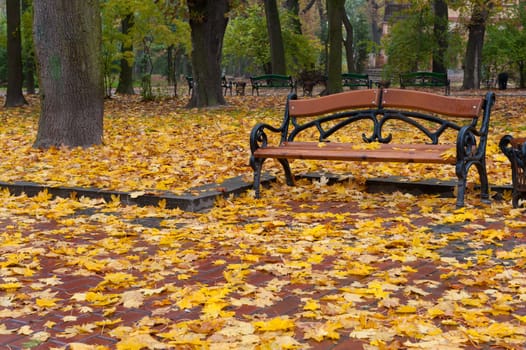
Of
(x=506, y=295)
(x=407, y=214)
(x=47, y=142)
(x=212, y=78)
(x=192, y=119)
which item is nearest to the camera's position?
(x=506, y=295)

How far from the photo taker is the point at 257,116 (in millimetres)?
16312

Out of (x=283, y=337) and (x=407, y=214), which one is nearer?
(x=283, y=337)

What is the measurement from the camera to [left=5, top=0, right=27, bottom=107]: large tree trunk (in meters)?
21.4

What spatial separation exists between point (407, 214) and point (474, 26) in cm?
2457

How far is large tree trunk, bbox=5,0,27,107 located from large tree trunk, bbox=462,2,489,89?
642 inches

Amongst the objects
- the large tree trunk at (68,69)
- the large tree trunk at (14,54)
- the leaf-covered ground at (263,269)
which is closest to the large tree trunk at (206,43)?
the large tree trunk at (14,54)

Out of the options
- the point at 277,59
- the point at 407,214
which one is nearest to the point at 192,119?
the point at 407,214

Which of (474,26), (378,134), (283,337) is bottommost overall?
(283,337)

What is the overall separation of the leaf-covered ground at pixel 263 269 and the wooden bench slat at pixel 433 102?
799 millimetres

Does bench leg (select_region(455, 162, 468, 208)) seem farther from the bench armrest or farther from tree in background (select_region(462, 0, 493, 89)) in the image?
tree in background (select_region(462, 0, 493, 89))

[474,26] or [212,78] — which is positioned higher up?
[474,26]

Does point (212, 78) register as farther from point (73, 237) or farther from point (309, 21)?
point (309, 21)

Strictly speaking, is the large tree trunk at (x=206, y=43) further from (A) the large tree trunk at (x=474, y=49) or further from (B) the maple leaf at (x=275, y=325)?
(B) the maple leaf at (x=275, y=325)

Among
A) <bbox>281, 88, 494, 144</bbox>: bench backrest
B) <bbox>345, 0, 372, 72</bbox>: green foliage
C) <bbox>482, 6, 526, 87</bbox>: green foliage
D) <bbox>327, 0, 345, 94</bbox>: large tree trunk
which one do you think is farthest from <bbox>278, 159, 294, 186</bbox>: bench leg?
<bbox>345, 0, 372, 72</bbox>: green foliage
